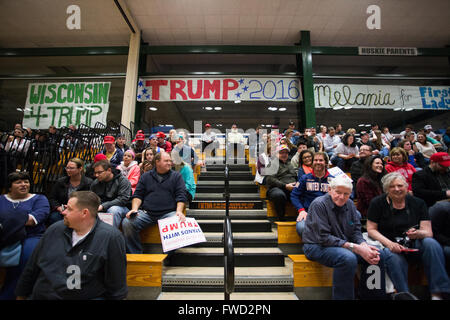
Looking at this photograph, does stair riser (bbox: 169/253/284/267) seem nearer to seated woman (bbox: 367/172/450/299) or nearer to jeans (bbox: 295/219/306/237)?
jeans (bbox: 295/219/306/237)

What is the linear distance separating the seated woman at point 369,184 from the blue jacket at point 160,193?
97.0 inches

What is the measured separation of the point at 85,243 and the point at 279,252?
2.15 meters

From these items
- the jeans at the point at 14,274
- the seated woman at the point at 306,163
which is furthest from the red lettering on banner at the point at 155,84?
the jeans at the point at 14,274

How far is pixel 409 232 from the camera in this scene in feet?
7.23

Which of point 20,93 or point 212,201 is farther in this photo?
point 20,93

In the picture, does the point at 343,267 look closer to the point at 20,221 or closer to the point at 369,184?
the point at 369,184

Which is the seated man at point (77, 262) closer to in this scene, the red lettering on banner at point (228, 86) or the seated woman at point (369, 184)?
the seated woman at point (369, 184)

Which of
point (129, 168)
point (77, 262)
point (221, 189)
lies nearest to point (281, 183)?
point (221, 189)

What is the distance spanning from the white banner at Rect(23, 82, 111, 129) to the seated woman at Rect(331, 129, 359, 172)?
7.42 m

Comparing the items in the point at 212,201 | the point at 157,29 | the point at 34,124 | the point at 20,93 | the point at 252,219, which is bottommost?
the point at 252,219

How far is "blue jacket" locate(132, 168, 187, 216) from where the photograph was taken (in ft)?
9.39
